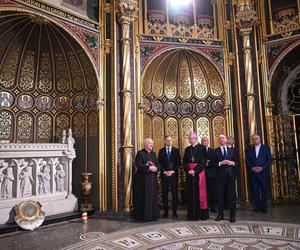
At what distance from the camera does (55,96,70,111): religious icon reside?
6.93 m

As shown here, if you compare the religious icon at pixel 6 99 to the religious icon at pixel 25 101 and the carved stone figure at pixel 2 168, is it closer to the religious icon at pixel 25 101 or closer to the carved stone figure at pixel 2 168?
the religious icon at pixel 25 101

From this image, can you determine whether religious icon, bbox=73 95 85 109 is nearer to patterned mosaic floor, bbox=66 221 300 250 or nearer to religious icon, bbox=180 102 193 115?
religious icon, bbox=180 102 193 115

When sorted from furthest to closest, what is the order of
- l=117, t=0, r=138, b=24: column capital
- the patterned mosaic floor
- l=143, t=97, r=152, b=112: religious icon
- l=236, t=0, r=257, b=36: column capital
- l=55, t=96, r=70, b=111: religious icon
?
l=143, t=97, r=152, b=112: religious icon, l=236, t=0, r=257, b=36: column capital, l=55, t=96, r=70, b=111: religious icon, l=117, t=0, r=138, b=24: column capital, the patterned mosaic floor

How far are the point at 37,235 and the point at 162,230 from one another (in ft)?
6.61

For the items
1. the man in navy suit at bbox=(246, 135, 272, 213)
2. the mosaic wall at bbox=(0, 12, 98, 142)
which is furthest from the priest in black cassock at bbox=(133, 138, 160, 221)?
the man in navy suit at bbox=(246, 135, 272, 213)

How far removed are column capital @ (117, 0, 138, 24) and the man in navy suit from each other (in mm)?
3879

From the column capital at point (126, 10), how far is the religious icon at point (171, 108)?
240 cm

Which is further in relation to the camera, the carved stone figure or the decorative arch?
the decorative arch

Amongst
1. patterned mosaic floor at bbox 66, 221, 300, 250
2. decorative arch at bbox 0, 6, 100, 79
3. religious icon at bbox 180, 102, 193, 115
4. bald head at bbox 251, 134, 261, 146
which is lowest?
patterned mosaic floor at bbox 66, 221, 300, 250

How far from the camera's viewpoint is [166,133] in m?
7.75

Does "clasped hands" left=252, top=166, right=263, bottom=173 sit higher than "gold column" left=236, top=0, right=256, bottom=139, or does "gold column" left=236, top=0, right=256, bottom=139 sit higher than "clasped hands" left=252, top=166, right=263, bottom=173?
"gold column" left=236, top=0, right=256, bottom=139

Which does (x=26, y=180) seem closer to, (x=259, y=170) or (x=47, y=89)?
(x=47, y=89)

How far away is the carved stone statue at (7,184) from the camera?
5.25 m

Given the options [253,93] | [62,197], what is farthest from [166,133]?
[62,197]
